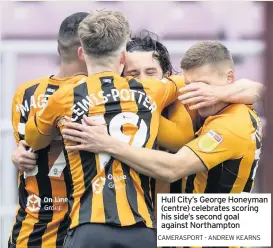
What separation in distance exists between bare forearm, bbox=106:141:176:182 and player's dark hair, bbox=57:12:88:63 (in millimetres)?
478

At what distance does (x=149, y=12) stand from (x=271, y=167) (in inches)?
35.7

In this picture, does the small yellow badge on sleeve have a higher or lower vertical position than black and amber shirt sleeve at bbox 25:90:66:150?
lower

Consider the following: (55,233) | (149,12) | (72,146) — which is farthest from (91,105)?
(149,12)

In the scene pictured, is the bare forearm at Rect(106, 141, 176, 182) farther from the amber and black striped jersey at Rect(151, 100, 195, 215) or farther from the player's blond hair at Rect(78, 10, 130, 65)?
the player's blond hair at Rect(78, 10, 130, 65)

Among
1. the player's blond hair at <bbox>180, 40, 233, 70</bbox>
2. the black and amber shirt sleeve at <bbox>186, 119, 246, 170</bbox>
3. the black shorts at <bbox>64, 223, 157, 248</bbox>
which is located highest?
the player's blond hair at <bbox>180, 40, 233, 70</bbox>

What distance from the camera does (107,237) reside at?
2.39 m

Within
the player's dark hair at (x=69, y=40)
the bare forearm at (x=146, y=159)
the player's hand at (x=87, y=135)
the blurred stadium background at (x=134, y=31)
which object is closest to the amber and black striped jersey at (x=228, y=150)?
the bare forearm at (x=146, y=159)

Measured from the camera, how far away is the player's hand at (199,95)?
2.60 metres

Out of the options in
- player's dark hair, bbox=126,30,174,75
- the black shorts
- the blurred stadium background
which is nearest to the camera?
the black shorts

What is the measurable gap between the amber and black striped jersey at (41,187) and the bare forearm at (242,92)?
0.53 meters

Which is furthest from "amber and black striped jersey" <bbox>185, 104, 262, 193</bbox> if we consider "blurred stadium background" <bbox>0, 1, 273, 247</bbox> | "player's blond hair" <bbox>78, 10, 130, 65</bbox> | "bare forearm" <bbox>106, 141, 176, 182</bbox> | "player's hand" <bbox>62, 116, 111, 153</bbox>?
"blurred stadium background" <bbox>0, 1, 273, 247</bbox>

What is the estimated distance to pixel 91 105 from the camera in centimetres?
247

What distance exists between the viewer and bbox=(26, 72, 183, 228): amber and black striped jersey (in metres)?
2.43

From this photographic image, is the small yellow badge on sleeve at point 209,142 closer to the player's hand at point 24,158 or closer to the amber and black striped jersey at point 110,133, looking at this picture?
the amber and black striped jersey at point 110,133
